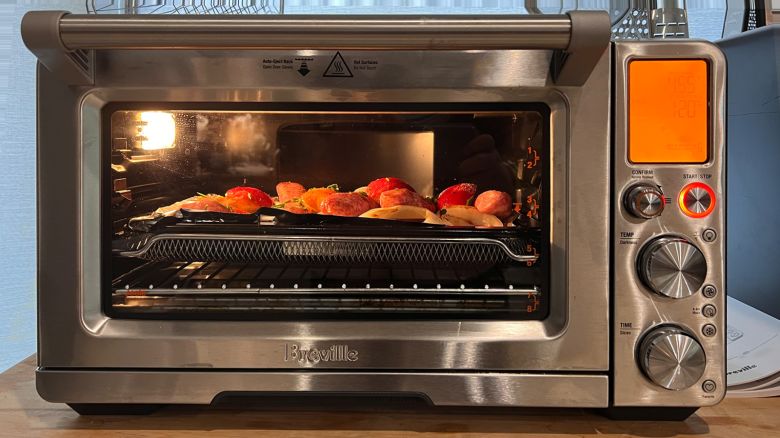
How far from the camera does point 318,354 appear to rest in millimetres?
938

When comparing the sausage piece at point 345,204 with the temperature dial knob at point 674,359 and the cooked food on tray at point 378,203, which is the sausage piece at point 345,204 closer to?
the cooked food on tray at point 378,203

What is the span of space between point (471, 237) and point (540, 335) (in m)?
0.16

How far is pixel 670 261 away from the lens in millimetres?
899

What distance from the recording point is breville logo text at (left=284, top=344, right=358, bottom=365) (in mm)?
937

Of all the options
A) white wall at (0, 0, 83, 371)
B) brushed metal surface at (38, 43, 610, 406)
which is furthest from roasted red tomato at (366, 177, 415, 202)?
white wall at (0, 0, 83, 371)

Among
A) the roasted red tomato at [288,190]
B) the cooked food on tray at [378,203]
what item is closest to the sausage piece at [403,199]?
the cooked food on tray at [378,203]

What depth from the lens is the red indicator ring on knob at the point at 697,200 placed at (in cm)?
91

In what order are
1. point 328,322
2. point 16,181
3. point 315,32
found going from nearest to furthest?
1. point 315,32
2. point 328,322
3. point 16,181

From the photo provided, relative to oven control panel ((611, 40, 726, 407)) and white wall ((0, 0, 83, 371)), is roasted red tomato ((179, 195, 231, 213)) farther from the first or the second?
white wall ((0, 0, 83, 371))

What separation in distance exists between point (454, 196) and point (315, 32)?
1.01 feet

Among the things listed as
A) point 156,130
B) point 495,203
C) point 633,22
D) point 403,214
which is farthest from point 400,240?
point 633,22

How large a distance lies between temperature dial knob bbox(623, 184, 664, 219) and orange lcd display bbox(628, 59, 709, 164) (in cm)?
4

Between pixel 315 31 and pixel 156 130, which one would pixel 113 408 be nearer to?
pixel 156 130

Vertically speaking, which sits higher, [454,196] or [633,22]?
[633,22]
